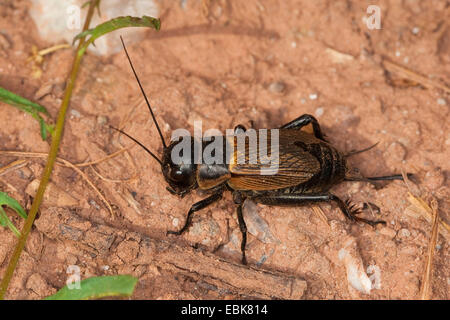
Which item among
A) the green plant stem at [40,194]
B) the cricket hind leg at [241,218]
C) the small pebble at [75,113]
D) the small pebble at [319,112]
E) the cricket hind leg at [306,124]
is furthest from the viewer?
the small pebble at [319,112]

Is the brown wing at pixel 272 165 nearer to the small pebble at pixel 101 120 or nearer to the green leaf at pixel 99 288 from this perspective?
the small pebble at pixel 101 120

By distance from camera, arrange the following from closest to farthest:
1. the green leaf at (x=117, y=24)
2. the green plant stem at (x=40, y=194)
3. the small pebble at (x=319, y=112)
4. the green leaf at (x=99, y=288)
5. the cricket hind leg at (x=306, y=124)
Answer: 1. the green leaf at (x=99, y=288)
2. the green plant stem at (x=40, y=194)
3. the green leaf at (x=117, y=24)
4. the cricket hind leg at (x=306, y=124)
5. the small pebble at (x=319, y=112)

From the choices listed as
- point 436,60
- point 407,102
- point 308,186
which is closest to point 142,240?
point 308,186

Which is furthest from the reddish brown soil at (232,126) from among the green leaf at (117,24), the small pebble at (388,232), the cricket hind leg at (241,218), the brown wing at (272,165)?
the green leaf at (117,24)

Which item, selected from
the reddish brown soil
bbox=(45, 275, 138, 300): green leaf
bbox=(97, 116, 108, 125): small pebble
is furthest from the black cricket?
bbox=(45, 275, 138, 300): green leaf

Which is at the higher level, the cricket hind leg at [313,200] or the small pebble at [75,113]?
the small pebble at [75,113]

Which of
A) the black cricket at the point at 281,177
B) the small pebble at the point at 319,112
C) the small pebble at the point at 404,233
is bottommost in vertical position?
the small pebble at the point at 404,233

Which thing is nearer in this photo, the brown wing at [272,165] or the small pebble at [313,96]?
the brown wing at [272,165]

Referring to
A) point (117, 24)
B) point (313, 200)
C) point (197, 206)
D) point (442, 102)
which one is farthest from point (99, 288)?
point (442, 102)

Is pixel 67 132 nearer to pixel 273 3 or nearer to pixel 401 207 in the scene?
pixel 273 3
